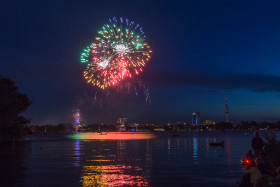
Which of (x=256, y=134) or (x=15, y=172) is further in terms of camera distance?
(x=15, y=172)

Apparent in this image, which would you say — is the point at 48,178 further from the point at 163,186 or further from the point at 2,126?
the point at 2,126

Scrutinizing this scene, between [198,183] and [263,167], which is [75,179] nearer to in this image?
[198,183]

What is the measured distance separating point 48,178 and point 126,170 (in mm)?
7217

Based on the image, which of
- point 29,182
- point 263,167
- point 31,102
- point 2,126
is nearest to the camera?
point 263,167

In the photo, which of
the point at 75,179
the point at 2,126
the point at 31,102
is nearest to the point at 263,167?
the point at 75,179

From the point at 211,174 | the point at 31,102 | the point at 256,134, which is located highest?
the point at 31,102

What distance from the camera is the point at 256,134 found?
73.7ft

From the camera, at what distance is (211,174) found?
26.3 m

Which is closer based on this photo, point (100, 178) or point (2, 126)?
point (100, 178)

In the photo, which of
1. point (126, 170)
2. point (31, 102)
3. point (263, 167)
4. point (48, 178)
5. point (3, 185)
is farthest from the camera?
point (31, 102)

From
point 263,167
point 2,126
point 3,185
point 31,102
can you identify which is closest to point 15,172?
point 3,185

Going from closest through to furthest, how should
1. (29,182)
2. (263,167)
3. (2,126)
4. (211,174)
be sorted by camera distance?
(263,167), (29,182), (211,174), (2,126)

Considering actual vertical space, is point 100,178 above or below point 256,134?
below

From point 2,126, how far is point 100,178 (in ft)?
116
